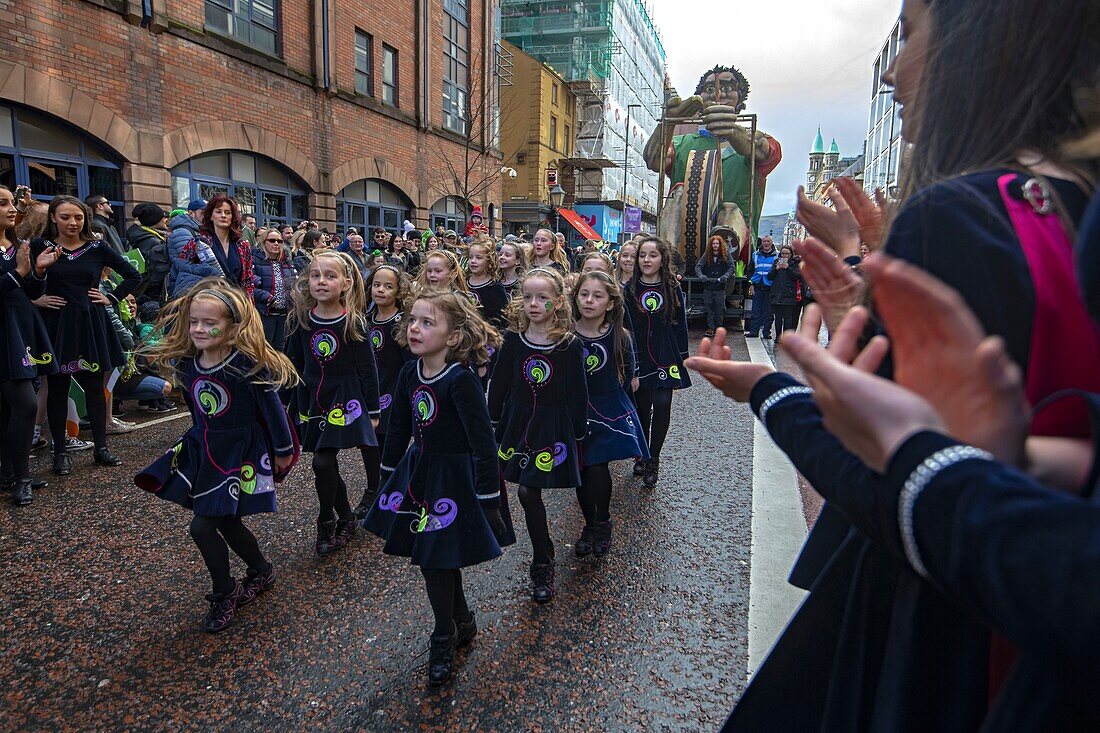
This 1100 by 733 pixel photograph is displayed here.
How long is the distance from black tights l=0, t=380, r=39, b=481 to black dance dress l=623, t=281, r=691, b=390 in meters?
4.25

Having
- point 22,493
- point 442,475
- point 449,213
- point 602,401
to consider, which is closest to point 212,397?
point 442,475

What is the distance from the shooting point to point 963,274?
0.83 m

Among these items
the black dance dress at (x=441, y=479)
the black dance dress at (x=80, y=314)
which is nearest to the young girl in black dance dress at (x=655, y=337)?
the black dance dress at (x=441, y=479)

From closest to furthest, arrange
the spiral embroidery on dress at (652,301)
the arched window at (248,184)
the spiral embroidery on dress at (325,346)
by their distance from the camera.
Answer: the spiral embroidery on dress at (325,346), the spiral embroidery on dress at (652,301), the arched window at (248,184)

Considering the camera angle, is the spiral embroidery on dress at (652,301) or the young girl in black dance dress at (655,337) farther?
the spiral embroidery on dress at (652,301)

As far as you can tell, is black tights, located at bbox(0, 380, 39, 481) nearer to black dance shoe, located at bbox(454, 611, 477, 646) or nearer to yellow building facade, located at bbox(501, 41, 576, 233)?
Answer: black dance shoe, located at bbox(454, 611, 477, 646)

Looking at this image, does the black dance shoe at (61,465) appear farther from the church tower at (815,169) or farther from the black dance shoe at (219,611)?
the church tower at (815,169)

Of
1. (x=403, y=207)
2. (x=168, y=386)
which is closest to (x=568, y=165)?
(x=403, y=207)

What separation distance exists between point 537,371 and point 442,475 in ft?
3.43

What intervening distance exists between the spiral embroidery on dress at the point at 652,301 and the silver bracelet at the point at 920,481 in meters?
5.02

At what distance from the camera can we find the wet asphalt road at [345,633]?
2.63 metres

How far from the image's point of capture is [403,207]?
68.7 ft

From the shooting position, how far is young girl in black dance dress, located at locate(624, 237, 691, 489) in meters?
5.58

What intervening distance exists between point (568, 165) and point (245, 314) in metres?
39.9
